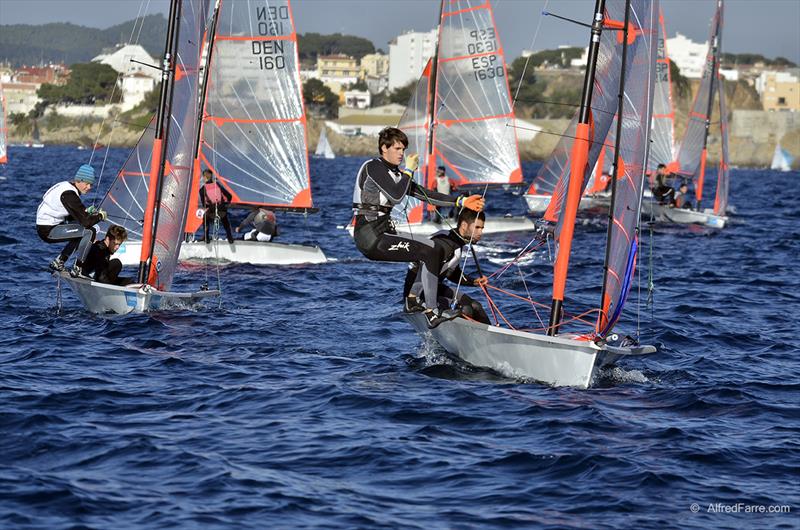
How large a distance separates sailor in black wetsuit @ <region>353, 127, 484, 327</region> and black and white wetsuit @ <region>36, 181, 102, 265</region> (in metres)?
4.77

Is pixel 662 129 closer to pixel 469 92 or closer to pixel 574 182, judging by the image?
pixel 469 92

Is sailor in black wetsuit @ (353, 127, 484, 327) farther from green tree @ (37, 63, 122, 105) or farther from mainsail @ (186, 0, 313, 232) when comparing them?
green tree @ (37, 63, 122, 105)

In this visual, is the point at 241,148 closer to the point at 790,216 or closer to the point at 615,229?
the point at 615,229

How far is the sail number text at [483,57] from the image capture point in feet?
102

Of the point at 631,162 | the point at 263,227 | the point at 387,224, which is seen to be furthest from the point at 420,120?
the point at 631,162

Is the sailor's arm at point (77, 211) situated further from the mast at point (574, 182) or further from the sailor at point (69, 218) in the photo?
the mast at point (574, 182)

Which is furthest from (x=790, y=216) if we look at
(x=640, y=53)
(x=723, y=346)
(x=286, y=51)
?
(x=640, y=53)

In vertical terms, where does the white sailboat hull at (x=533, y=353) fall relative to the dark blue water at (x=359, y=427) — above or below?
above

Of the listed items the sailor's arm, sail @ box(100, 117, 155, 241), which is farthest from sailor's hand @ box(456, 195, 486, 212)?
sail @ box(100, 117, 155, 241)

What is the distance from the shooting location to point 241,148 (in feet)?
77.4

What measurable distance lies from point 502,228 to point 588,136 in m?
17.8

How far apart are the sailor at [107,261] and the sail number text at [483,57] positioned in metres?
17.3

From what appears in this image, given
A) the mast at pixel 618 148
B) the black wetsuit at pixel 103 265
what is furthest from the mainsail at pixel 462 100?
the mast at pixel 618 148
